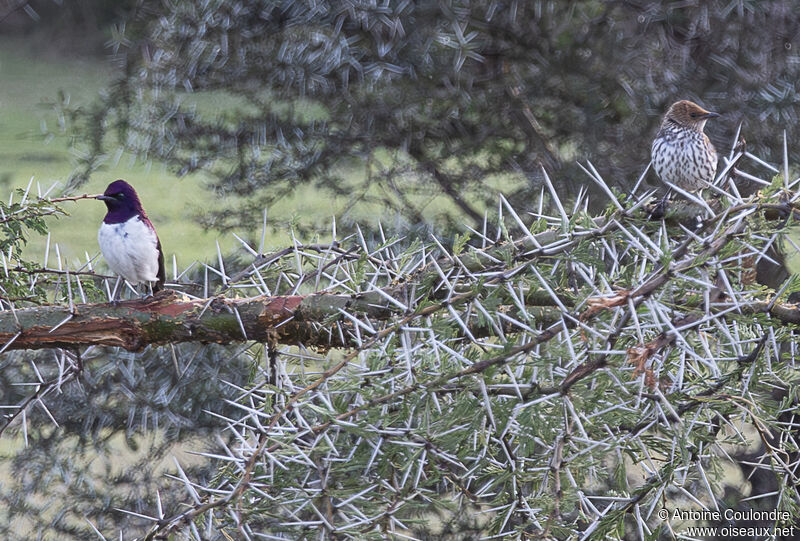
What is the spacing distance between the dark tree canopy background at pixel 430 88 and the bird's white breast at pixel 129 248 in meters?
0.90

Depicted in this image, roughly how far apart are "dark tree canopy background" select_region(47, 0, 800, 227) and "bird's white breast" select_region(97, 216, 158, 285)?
905 mm

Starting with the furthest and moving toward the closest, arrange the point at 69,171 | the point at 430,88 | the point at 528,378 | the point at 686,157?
1. the point at 69,171
2. the point at 430,88
3. the point at 686,157
4. the point at 528,378

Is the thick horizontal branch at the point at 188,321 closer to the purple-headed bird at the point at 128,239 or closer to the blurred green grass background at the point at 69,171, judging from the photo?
the purple-headed bird at the point at 128,239

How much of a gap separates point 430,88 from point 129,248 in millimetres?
1203

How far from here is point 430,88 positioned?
2701 mm

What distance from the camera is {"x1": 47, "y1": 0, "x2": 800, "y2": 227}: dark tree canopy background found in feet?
8.27

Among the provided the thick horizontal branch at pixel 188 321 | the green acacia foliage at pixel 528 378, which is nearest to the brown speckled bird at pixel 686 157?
the green acacia foliage at pixel 528 378

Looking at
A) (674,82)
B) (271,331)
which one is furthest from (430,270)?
(674,82)

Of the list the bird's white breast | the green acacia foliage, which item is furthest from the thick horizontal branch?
the bird's white breast

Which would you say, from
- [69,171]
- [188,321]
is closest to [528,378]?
[188,321]

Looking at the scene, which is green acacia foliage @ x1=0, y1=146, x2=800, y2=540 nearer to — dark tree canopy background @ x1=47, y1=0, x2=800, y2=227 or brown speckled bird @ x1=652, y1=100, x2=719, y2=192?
brown speckled bird @ x1=652, y1=100, x2=719, y2=192

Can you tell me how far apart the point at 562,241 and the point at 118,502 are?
226cm

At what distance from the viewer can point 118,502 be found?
9.14 ft

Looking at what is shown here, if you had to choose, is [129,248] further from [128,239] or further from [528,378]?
[528,378]
